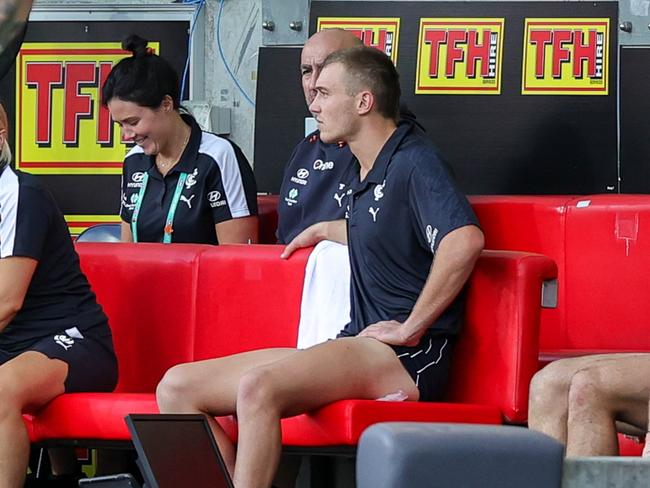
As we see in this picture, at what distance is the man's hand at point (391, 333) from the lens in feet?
12.8

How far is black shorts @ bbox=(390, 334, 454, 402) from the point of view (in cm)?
395

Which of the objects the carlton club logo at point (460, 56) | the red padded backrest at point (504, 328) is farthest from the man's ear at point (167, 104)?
the red padded backrest at point (504, 328)

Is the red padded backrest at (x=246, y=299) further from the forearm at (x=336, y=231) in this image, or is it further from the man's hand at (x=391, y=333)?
the man's hand at (x=391, y=333)

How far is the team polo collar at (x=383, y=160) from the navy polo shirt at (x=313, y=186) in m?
0.57

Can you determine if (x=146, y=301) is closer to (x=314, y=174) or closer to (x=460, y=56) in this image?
Result: (x=314, y=174)

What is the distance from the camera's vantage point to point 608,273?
4883 mm

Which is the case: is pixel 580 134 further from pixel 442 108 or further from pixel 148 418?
pixel 148 418

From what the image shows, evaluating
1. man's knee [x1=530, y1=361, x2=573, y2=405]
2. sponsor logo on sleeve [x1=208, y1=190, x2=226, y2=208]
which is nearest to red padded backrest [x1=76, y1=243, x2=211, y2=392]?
sponsor logo on sleeve [x1=208, y1=190, x2=226, y2=208]

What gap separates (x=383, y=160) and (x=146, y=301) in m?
1.06

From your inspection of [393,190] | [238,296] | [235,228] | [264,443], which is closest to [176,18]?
[235,228]

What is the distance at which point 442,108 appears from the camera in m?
6.07

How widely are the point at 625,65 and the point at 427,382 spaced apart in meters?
2.46

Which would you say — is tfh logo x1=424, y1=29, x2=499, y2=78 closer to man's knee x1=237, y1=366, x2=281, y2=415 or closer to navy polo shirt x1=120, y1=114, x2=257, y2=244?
navy polo shirt x1=120, y1=114, x2=257, y2=244

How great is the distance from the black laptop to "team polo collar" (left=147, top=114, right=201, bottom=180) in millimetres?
1721
